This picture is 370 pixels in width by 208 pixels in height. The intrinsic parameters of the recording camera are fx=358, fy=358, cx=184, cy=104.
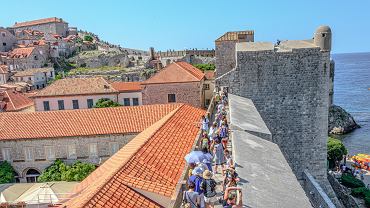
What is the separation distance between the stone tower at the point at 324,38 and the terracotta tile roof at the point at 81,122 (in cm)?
1146

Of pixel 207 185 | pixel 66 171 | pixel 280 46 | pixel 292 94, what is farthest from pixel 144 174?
pixel 66 171

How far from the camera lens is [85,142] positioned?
25000 mm

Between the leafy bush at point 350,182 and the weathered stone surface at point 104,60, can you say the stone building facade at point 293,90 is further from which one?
the weathered stone surface at point 104,60

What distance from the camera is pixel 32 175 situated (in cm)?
2625

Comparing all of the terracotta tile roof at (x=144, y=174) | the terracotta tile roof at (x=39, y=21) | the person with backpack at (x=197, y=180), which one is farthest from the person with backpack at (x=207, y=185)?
the terracotta tile roof at (x=39, y=21)

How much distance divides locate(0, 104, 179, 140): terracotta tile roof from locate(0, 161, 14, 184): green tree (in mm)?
2055

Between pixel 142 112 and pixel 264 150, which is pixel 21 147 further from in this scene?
pixel 264 150

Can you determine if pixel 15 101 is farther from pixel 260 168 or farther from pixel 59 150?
pixel 260 168

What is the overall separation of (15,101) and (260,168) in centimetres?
4067

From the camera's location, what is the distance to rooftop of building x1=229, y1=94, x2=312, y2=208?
24.3 ft

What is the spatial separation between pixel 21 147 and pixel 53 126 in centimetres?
270

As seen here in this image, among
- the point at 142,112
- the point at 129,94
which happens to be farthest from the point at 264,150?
the point at 129,94

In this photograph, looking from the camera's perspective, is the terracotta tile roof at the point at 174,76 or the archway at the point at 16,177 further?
the terracotta tile roof at the point at 174,76

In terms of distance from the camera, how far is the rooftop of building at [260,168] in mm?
7418
